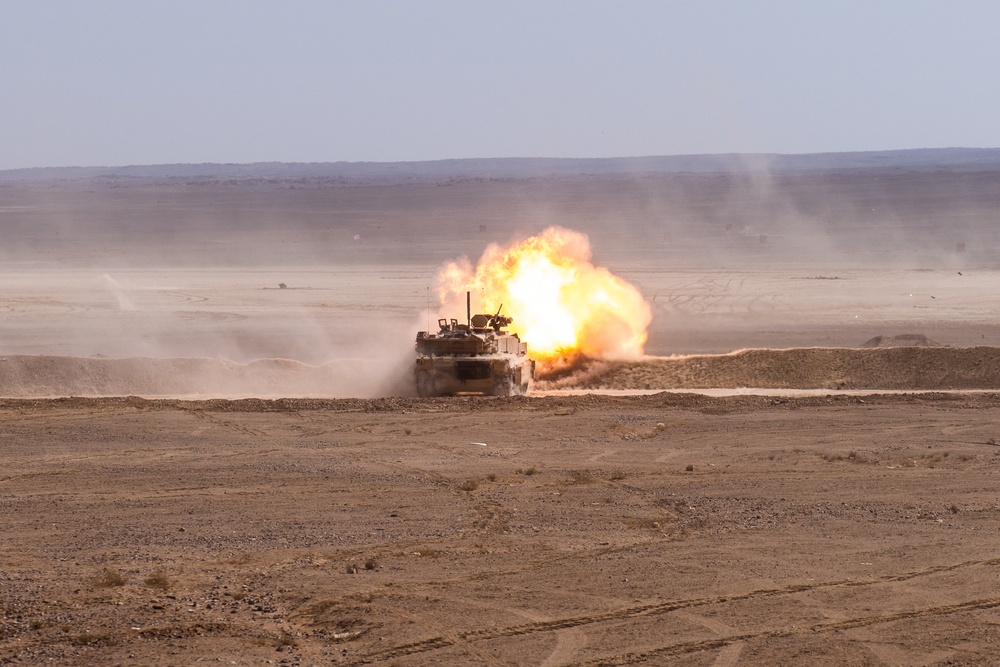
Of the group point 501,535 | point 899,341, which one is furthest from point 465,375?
point 899,341

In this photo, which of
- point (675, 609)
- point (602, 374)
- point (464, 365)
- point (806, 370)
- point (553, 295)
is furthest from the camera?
point (553, 295)

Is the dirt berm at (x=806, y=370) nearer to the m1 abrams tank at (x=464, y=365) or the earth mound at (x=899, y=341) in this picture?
the m1 abrams tank at (x=464, y=365)

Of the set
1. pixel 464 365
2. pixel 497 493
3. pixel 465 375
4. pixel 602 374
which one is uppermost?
pixel 464 365

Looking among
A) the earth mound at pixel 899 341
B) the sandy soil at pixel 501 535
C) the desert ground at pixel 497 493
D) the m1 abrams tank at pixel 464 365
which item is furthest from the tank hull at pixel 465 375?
the earth mound at pixel 899 341

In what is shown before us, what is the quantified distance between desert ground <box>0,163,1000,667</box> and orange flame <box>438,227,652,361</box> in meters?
0.96

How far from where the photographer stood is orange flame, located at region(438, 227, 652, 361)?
35000 millimetres

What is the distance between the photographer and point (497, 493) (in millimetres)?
19641

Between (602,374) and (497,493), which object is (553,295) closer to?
(602,374)

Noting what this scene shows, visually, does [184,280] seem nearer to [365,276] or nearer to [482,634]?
[365,276]

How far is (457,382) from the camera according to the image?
96.5 feet

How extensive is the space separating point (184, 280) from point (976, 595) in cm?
5295

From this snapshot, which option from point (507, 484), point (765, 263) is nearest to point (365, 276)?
point (765, 263)

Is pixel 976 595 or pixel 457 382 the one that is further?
pixel 457 382

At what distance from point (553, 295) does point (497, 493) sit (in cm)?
1619
